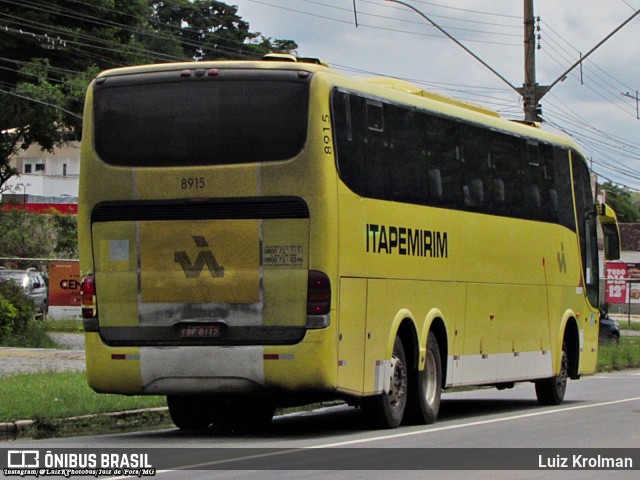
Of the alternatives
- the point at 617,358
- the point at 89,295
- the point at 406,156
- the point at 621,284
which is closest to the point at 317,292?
the point at 89,295

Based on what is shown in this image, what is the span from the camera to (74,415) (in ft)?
55.9

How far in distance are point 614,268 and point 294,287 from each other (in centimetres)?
6715

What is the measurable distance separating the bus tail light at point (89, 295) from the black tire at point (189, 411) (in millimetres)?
1643

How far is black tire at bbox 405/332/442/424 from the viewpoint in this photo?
17.3 metres

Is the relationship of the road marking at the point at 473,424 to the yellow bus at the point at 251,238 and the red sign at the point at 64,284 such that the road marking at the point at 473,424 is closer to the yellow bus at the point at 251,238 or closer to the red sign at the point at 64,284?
the yellow bus at the point at 251,238

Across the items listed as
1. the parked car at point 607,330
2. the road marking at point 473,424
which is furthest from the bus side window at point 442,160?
the parked car at point 607,330

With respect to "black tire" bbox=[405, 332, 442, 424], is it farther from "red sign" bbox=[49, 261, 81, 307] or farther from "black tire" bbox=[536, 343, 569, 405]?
"red sign" bbox=[49, 261, 81, 307]

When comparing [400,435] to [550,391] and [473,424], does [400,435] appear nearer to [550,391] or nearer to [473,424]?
[473,424]

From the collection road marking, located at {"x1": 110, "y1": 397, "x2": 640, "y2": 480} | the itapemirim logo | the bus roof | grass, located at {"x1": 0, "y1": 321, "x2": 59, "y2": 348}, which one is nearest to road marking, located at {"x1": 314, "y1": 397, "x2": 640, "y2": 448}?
road marking, located at {"x1": 110, "y1": 397, "x2": 640, "y2": 480}

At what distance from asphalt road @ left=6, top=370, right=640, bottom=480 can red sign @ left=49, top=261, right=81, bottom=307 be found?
2246 cm

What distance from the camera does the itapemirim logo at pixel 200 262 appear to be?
15039mm

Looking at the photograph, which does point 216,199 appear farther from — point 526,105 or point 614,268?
point 614,268

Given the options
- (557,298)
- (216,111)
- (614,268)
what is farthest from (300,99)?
(614,268)

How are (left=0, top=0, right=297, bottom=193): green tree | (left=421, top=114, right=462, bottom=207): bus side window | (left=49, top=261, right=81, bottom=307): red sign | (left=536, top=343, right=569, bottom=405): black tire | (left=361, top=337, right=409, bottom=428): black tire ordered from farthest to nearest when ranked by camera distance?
(left=0, top=0, right=297, bottom=193): green tree
(left=49, top=261, right=81, bottom=307): red sign
(left=536, top=343, right=569, bottom=405): black tire
(left=421, top=114, right=462, bottom=207): bus side window
(left=361, top=337, right=409, bottom=428): black tire
